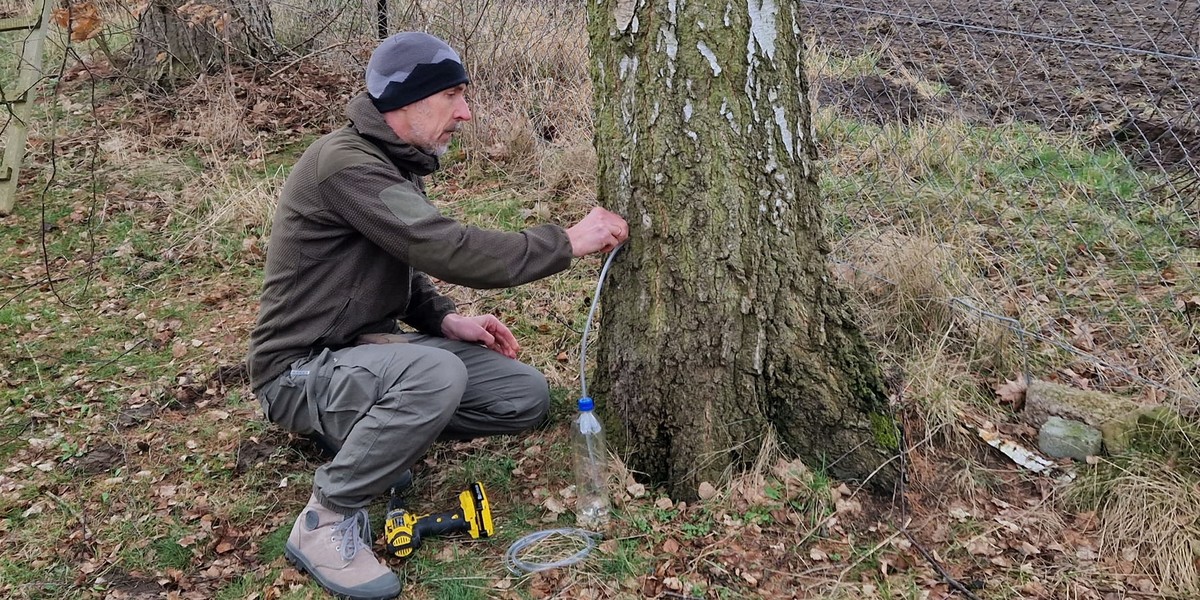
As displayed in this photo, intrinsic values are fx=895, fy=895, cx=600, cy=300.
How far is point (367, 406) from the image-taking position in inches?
110

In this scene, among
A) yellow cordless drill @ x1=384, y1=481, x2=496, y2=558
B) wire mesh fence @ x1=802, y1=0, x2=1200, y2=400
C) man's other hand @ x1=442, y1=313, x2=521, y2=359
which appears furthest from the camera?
wire mesh fence @ x1=802, y1=0, x2=1200, y2=400

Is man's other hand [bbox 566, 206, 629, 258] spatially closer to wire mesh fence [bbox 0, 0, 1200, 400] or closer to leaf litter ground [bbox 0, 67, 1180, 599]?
leaf litter ground [bbox 0, 67, 1180, 599]

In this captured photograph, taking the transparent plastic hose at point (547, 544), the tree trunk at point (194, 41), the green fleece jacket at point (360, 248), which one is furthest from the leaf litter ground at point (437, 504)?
the tree trunk at point (194, 41)

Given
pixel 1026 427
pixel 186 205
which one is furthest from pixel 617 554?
pixel 186 205

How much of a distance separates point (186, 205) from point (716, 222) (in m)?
4.28

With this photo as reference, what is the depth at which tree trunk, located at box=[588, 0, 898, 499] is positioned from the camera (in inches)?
104

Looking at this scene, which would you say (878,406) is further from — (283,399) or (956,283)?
(283,399)

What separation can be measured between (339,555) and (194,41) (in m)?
5.57

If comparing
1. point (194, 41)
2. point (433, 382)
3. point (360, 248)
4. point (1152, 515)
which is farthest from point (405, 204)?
point (194, 41)

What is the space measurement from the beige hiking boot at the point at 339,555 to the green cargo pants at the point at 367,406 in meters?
0.06

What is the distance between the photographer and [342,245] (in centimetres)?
285

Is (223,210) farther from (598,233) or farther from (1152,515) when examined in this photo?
(1152,515)

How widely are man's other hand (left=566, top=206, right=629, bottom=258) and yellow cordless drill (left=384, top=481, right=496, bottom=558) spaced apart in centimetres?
89

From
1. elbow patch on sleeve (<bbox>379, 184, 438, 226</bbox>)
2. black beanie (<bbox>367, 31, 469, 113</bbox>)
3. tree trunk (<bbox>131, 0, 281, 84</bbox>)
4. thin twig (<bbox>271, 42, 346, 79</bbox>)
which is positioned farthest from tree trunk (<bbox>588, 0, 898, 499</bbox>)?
tree trunk (<bbox>131, 0, 281, 84</bbox>)
